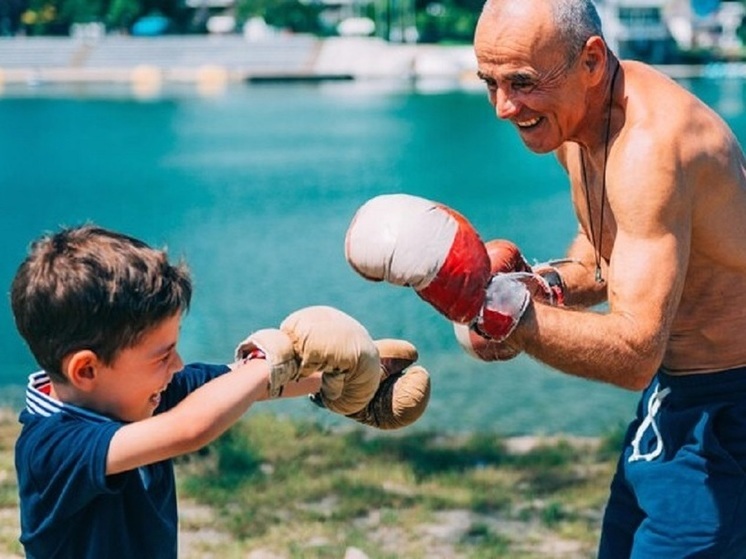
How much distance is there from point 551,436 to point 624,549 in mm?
3665

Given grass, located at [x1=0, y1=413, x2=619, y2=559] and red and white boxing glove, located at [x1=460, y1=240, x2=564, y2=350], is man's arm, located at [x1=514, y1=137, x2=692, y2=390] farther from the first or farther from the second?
grass, located at [x1=0, y1=413, x2=619, y2=559]

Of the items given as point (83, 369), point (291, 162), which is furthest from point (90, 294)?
point (291, 162)

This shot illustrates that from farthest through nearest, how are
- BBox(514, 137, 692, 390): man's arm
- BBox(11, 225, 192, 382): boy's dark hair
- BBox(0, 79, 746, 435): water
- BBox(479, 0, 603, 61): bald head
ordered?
BBox(0, 79, 746, 435): water → BBox(479, 0, 603, 61): bald head → BBox(514, 137, 692, 390): man's arm → BBox(11, 225, 192, 382): boy's dark hair

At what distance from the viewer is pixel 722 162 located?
9.95ft

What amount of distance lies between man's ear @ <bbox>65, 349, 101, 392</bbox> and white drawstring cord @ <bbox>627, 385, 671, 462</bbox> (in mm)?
1460

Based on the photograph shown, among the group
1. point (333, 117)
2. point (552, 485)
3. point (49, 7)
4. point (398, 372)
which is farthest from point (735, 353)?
point (49, 7)

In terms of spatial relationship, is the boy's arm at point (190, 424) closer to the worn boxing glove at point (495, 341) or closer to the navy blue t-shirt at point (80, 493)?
the navy blue t-shirt at point (80, 493)

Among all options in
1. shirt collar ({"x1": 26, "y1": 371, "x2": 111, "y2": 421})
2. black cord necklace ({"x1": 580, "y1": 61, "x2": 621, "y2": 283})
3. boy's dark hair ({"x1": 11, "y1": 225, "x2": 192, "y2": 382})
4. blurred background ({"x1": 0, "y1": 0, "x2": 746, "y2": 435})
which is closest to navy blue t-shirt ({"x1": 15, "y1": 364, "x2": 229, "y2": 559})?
shirt collar ({"x1": 26, "y1": 371, "x2": 111, "y2": 421})

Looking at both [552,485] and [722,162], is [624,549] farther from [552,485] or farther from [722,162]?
[552,485]

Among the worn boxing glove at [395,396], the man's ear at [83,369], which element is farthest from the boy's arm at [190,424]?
the worn boxing glove at [395,396]

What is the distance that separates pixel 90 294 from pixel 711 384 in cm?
159

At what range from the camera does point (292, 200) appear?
66.9 ft

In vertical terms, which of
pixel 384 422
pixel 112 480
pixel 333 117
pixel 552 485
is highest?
pixel 112 480

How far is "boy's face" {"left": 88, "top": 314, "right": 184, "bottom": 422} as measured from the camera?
95.4 inches
